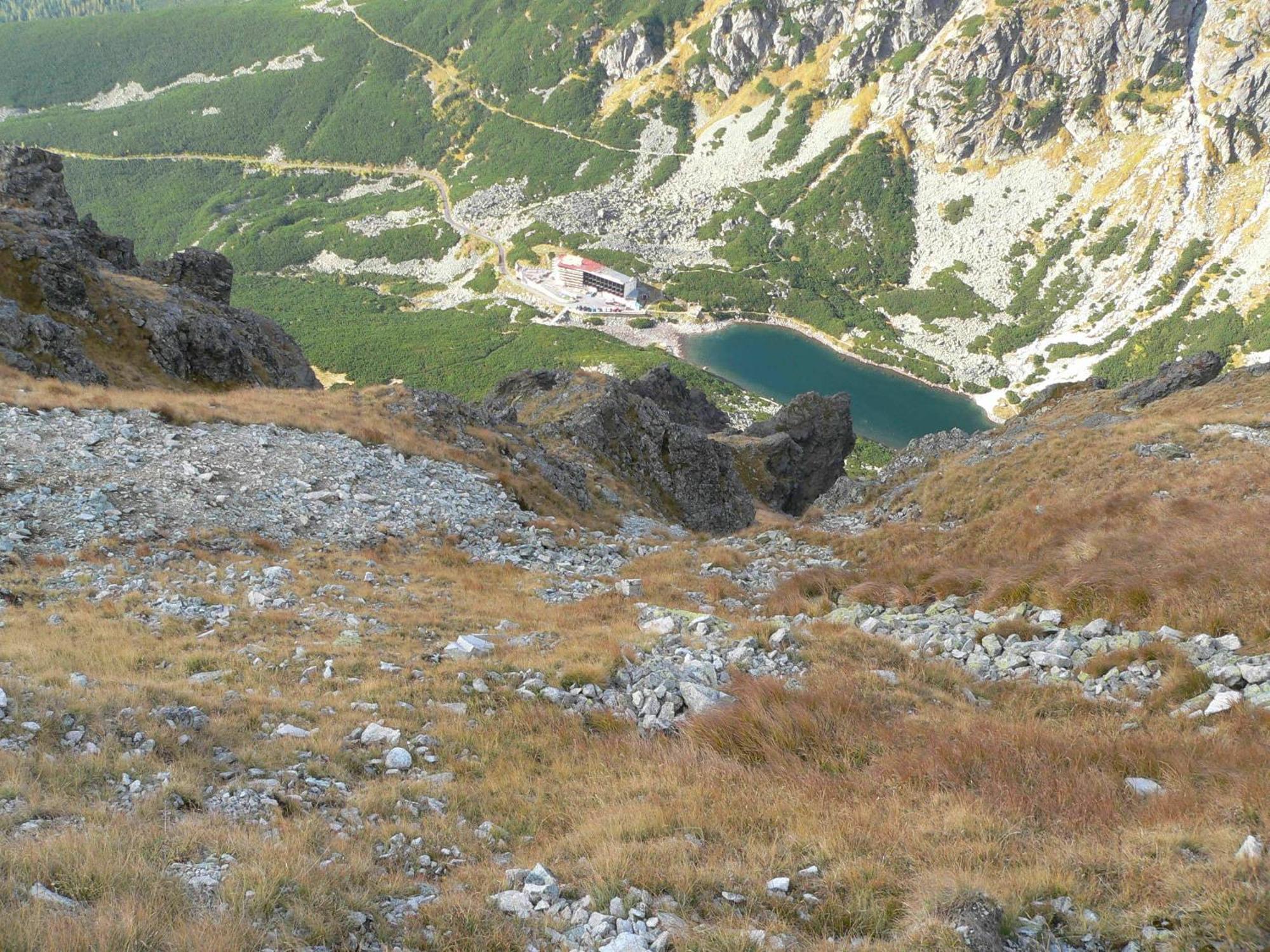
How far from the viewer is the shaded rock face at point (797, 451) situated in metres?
62.9

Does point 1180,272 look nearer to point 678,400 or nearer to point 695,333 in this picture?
point 695,333

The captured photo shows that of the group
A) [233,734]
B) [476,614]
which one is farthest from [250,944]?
[476,614]

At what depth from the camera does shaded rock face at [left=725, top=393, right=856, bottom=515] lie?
206 feet

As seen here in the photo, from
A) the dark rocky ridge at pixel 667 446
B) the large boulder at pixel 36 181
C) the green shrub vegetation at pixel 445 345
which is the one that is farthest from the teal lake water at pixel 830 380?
the large boulder at pixel 36 181

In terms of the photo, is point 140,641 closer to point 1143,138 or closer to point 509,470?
point 509,470

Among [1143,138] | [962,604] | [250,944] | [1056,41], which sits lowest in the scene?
[962,604]

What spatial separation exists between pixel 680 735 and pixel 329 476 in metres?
19.6

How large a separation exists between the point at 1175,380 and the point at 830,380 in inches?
4204

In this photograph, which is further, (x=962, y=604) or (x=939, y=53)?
(x=939, y=53)

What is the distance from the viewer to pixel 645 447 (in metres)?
48.8

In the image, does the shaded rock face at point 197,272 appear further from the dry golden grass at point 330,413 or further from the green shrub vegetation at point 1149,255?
the green shrub vegetation at point 1149,255

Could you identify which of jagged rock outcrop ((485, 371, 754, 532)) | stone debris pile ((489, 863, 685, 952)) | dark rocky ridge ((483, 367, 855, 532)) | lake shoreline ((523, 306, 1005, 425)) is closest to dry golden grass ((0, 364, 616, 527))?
dark rocky ridge ((483, 367, 855, 532))

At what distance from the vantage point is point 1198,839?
6.36 m

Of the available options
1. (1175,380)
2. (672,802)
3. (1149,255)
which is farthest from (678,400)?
(1149,255)
